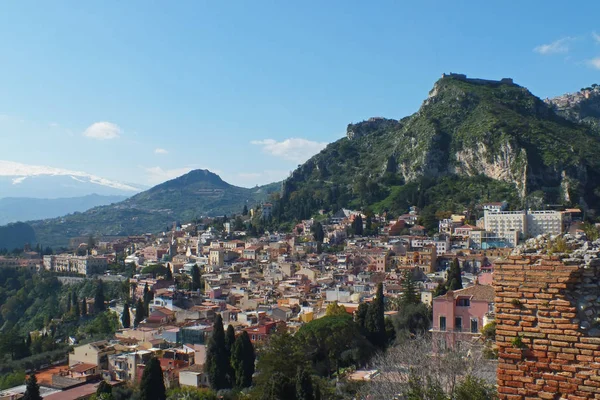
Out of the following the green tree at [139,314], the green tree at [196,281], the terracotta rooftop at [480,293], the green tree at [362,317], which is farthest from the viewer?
the green tree at [196,281]

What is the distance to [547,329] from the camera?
4.03 metres

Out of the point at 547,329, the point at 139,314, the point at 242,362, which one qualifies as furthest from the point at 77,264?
the point at 547,329

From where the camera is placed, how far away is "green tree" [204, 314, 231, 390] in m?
22.5

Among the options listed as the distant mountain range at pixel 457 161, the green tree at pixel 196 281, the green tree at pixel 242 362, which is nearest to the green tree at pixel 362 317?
the green tree at pixel 242 362

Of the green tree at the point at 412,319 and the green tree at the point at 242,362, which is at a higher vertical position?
the green tree at the point at 412,319

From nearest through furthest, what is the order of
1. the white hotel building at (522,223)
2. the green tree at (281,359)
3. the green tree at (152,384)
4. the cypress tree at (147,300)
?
the green tree at (281,359)
the green tree at (152,384)
the cypress tree at (147,300)
the white hotel building at (522,223)

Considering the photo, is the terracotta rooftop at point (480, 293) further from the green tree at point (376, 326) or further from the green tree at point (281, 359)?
the green tree at point (281, 359)

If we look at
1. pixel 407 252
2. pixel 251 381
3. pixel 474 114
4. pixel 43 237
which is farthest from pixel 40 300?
pixel 43 237

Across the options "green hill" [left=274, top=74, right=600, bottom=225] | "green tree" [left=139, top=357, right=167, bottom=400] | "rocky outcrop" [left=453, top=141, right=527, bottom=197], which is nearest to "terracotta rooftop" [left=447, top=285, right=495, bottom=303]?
"green tree" [left=139, top=357, right=167, bottom=400]

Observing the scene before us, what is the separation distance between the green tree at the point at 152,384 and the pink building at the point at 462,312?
9.55 metres

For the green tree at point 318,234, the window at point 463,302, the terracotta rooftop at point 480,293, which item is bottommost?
the window at point 463,302

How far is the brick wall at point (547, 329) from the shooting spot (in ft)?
12.8

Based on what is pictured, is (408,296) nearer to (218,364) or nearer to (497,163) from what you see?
(218,364)

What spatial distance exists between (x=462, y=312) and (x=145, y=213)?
145 meters
